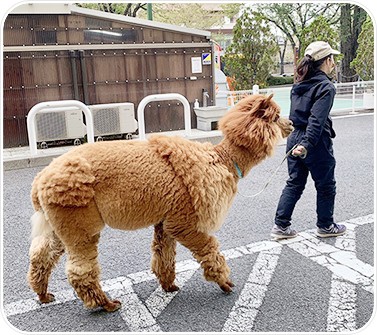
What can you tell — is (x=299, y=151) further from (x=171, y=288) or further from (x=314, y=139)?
(x=171, y=288)

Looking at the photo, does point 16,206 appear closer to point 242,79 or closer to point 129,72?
point 129,72

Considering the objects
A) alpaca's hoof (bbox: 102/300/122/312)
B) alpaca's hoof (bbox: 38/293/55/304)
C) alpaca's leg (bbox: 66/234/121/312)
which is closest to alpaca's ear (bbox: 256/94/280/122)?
alpaca's leg (bbox: 66/234/121/312)

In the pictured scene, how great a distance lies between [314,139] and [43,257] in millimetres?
2699

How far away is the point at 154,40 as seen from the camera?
11.0 m

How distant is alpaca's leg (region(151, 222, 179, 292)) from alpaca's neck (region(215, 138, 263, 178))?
0.75 meters

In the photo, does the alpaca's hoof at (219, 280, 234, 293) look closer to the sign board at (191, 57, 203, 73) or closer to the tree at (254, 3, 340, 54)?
the sign board at (191, 57, 203, 73)

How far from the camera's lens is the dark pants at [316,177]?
422cm

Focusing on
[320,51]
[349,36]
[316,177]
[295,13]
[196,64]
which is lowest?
[316,177]

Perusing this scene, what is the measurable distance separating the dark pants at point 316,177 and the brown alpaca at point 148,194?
947 millimetres

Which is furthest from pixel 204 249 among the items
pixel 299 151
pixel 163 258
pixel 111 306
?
pixel 299 151

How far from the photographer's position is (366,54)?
15.7m

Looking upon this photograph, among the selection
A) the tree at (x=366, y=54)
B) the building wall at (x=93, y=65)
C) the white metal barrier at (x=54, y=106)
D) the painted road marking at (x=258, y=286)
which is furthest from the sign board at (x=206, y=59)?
the painted road marking at (x=258, y=286)

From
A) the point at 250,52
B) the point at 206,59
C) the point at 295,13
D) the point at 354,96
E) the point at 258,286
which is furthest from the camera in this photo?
the point at 295,13

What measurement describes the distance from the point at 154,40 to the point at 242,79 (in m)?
4.24
